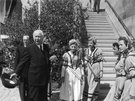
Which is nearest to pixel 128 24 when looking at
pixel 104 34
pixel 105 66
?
pixel 104 34

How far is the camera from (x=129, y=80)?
3.73 m

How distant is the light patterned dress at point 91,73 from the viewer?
609 centimetres

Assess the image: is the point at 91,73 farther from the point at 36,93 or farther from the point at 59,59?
the point at 36,93

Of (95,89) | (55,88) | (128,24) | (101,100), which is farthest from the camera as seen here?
(128,24)

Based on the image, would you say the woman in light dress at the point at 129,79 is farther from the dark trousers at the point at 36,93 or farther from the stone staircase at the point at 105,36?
the stone staircase at the point at 105,36

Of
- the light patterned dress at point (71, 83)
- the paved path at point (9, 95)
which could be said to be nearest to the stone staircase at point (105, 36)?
the light patterned dress at point (71, 83)

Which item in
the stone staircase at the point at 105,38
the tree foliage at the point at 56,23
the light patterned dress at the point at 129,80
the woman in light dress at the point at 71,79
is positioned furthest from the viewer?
the stone staircase at the point at 105,38

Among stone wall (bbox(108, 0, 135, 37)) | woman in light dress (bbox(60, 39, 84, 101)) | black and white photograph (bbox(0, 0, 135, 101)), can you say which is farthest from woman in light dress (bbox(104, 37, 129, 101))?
stone wall (bbox(108, 0, 135, 37))

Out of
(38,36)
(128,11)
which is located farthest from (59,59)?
(128,11)

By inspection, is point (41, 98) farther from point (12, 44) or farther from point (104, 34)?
point (104, 34)

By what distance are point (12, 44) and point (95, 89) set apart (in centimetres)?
320

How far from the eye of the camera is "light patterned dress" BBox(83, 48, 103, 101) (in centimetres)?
609

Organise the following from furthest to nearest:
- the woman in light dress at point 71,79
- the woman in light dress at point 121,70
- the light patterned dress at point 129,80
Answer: the woman in light dress at point 71,79 → the woman in light dress at point 121,70 → the light patterned dress at point 129,80

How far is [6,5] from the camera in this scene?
43.0ft
